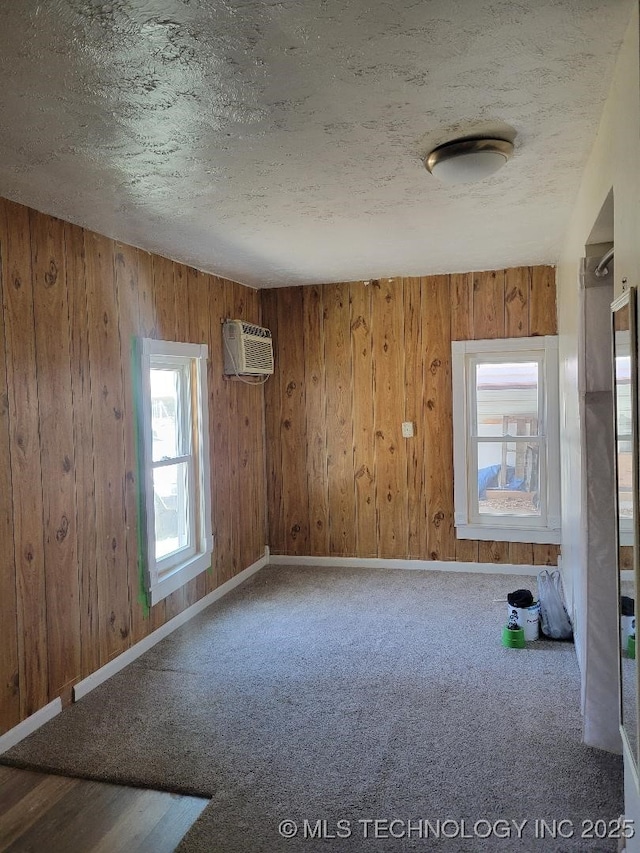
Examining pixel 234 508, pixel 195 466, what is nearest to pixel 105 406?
pixel 195 466

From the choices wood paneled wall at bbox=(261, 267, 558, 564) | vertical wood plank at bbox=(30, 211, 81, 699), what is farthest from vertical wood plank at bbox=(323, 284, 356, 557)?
vertical wood plank at bbox=(30, 211, 81, 699)

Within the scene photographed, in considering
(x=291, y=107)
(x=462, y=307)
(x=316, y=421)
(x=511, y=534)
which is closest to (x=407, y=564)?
(x=511, y=534)

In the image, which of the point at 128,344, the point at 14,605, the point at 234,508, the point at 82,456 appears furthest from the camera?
the point at 234,508

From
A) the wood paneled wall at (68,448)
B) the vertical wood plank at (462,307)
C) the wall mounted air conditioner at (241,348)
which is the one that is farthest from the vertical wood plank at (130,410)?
the vertical wood plank at (462,307)

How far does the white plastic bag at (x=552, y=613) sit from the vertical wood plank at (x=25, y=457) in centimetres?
271

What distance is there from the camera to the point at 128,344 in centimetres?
356

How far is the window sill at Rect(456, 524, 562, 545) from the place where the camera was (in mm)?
4754

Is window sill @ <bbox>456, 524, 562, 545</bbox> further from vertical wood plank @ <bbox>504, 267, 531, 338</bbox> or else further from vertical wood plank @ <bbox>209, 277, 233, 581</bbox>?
vertical wood plank @ <bbox>209, 277, 233, 581</bbox>

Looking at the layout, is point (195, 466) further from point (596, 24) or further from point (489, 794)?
point (596, 24)

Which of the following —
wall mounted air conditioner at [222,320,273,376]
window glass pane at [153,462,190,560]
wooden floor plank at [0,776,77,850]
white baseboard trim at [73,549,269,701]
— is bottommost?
wooden floor plank at [0,776,77,850]

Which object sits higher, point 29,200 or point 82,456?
point 29,200

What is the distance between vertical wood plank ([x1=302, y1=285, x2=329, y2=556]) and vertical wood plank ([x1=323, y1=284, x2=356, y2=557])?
44 millimetres

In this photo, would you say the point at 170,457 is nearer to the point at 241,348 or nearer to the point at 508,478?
the point at 241,348

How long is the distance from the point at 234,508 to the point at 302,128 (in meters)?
3.27
